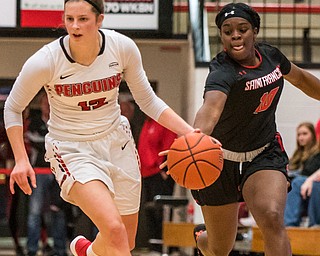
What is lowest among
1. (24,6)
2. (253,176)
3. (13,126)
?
(253,176)

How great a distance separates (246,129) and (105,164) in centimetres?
95

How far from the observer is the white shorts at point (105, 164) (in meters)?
4.96

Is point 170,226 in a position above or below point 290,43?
below

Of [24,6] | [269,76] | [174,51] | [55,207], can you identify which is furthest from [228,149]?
[174,51]

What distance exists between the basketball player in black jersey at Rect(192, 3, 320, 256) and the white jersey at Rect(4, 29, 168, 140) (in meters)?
0.45

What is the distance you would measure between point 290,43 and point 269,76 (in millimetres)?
6290

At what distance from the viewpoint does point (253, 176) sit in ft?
17.7

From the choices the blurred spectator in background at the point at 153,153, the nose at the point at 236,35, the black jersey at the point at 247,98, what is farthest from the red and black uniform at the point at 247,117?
the blurred spectator in background at the point at 153,153

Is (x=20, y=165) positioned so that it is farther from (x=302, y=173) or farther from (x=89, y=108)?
(x=302, y=173)

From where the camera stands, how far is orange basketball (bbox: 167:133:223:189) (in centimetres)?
478

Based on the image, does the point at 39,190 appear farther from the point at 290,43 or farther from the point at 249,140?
the point at 249,140

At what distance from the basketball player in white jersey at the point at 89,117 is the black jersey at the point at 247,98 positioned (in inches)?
16.7

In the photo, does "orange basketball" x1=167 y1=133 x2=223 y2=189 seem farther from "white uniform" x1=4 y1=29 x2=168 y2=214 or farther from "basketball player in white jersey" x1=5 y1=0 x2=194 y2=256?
"white uniform" x1=4 y1=29 x2=168 y2=214

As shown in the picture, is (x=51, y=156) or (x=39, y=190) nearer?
(x=51, y=156)
